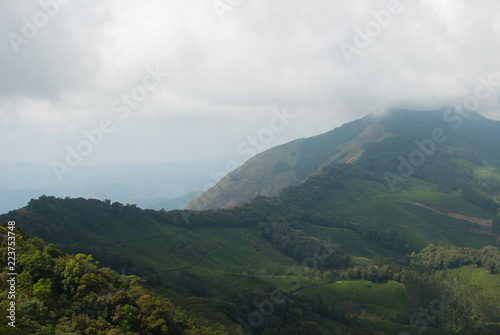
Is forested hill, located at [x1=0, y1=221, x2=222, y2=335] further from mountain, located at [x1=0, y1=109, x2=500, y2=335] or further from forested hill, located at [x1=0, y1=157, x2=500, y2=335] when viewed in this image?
mountain, located at [x1=0, y1=109, x2=500, y2=335]

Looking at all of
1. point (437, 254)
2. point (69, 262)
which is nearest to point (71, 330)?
point (69, 262)

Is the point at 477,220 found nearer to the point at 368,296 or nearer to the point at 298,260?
the point at 298,260

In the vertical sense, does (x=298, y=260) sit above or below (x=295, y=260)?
below

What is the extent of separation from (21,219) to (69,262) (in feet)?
206

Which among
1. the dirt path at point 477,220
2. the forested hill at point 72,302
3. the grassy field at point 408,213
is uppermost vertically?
the forested hill at point 72,302

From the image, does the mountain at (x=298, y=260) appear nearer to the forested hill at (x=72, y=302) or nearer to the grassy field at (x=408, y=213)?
the forested hill at (x=72, y=302)

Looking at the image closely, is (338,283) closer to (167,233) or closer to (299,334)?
(299,334)

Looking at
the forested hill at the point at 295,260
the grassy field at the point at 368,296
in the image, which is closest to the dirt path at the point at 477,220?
the forested hill at the point at 295,260

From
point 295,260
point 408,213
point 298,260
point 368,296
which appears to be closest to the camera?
point 368,296

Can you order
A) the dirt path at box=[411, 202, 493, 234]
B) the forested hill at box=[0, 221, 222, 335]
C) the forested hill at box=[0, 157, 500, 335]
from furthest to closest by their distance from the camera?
the dirt path at box=[411, 202, 493, 234]
the forested hill at box=[0, 157, 500, 335]
the forested hill at box=[0, 221, 222, 335]

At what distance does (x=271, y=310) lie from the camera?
66.8m

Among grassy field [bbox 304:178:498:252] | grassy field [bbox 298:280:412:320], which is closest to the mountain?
grassy field [bbox 298:280:412:320]

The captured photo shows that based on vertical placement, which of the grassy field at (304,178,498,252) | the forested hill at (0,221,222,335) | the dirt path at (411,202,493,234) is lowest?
the dirt path at (411,202,493,234)

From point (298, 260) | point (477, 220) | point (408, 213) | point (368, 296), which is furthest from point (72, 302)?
point (477, 220)
